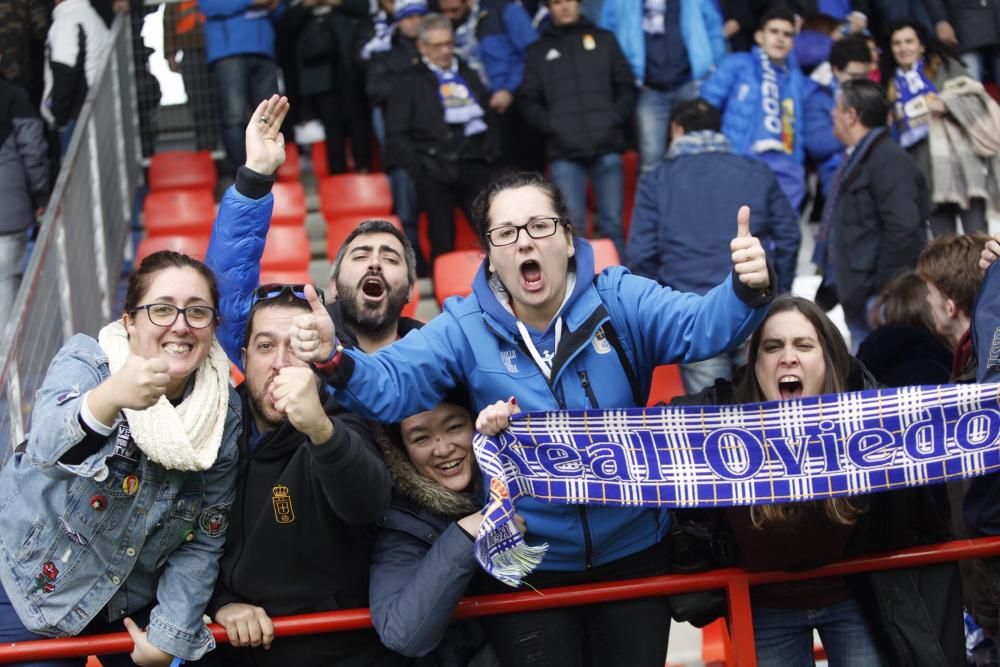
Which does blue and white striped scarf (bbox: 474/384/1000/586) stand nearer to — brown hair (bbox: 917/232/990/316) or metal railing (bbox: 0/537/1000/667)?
metal railing (bbox: 0/537/1000/667)

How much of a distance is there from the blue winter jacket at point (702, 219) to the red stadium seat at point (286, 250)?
2.34 meters

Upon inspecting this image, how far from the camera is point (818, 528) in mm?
3623

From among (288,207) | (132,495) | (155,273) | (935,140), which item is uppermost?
(288,207)

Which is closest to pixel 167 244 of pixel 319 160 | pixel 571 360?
pixel 319 160

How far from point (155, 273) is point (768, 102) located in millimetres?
5557

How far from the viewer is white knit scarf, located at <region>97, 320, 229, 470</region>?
11.1ft

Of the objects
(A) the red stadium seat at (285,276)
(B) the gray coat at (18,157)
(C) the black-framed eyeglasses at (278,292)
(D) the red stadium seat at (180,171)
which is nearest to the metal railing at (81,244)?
(D) the red stadium seat at (180,171)

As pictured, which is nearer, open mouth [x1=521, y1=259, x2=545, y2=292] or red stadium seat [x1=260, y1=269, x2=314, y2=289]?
open mouth [x1=521, y1=259, x2=545, y2=292]

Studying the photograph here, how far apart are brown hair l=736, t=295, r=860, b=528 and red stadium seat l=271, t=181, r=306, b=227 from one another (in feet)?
17.5

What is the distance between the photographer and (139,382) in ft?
10.1

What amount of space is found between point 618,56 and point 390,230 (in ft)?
13.6

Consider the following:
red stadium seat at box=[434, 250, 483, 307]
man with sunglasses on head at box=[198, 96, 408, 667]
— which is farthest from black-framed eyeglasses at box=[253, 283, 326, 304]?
red stadium seat at box=[434, 250, 483, 307]

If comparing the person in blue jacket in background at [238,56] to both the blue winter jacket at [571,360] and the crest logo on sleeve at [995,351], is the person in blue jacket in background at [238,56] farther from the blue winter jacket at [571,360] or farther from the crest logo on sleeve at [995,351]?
the crest logo on sleeve at [995,351]

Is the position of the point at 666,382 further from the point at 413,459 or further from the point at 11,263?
the point at 11,263
